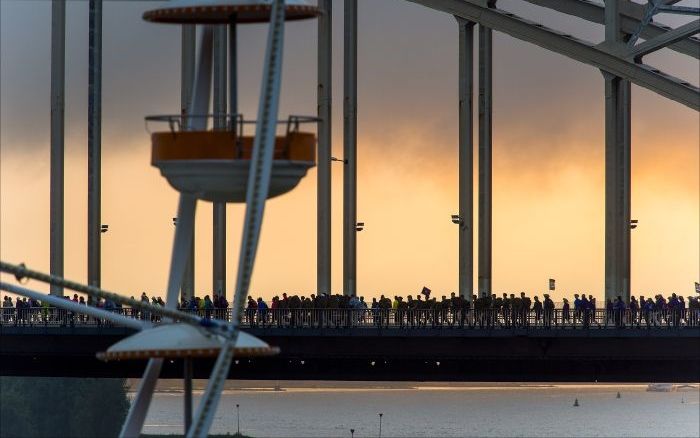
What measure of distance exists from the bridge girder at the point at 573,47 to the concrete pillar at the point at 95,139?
15.3 metres

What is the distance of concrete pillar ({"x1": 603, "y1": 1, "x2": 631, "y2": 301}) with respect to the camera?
104 meters

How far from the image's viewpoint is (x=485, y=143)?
113m

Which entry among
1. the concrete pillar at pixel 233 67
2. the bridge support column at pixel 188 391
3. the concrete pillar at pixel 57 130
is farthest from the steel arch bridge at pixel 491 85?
the bridge support column at pixel 188 391

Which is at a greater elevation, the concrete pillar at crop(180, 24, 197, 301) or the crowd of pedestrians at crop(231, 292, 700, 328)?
the concrete pillar at crop(180, 24, 197, 301)

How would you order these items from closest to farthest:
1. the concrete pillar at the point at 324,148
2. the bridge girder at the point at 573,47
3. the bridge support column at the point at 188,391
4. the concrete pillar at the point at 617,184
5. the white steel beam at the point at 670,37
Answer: the bridge support column at the point at 188,391 < the white steel beam at the point at 670,37 < the bridge girder at the point at 573,47 < the concrete pillar at the point at 617,184 < the concrete pillar at the point at 324,148

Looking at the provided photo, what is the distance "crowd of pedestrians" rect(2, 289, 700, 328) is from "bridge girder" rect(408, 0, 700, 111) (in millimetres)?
12386

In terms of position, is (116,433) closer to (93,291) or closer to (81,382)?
(81,382)

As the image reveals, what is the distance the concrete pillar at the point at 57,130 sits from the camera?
106 meters

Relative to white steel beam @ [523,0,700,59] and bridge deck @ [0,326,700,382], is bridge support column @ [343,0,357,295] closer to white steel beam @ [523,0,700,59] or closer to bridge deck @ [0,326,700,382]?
white steel beam @ [523,0,700,59]

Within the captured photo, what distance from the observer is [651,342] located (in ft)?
279

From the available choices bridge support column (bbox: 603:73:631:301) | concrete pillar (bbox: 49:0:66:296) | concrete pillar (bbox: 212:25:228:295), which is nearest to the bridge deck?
concrete pillar (bbox: 49:0:66:296)

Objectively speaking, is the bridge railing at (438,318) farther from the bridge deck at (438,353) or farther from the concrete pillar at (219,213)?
the concrete pillar at (219,213)

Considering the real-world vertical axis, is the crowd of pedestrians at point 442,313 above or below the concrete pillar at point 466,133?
below

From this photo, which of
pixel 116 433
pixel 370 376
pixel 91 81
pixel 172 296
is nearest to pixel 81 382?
pixel 116 433
